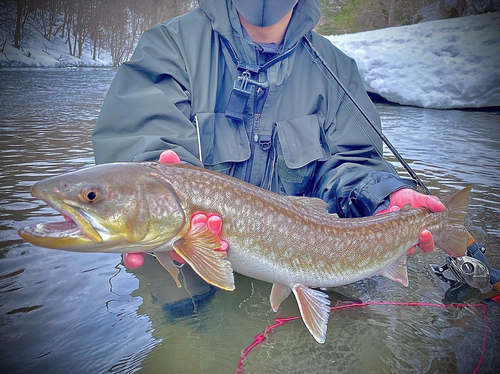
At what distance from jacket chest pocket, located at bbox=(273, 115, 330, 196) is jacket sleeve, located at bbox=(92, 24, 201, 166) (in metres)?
0.75

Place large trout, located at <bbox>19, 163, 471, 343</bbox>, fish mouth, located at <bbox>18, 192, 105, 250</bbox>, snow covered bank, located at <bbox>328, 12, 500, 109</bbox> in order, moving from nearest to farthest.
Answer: fish mouth, located at <bbox>18, 192, 105, 250</bbox> < large trout, located at <bbox>19, 163, 471, 343</bbox> < snow covered bank, located at <bbox>328, 12, 500, 109</bbox>

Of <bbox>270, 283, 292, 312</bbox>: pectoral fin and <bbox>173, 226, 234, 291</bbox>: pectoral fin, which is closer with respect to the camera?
<bbox>173, 226, 234, 291</bbox>: pectoral fin

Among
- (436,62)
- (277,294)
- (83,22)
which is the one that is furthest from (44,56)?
(277,294)

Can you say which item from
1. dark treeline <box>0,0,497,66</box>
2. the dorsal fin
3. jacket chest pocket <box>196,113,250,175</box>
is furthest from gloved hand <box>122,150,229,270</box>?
dark treeline <box>0,0,497,66</box>

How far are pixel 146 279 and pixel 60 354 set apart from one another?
2.84ft

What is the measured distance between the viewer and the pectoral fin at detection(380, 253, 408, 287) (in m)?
2.73

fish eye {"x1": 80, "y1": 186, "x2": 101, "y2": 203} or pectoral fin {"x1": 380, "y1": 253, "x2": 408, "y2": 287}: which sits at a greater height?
fish eye {"x1": 80, "y1": 186, "x2": 101, "y2": 203}

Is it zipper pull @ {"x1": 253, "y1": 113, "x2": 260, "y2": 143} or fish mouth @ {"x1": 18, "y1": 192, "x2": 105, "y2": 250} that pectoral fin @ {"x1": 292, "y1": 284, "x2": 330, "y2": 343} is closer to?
fish mouth @ {"x1": 18, "y1": 192, "x2": 105, "y2": 250}

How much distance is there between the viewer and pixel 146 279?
3053 millimetres

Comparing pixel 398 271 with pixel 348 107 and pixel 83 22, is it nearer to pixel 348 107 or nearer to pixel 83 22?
pixel 348 107

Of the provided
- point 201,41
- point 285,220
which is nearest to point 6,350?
point 285,220

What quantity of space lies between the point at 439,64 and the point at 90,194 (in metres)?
14.2

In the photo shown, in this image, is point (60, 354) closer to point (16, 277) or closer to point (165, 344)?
point (165, 344)

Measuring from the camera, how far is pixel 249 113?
325 centimetres
